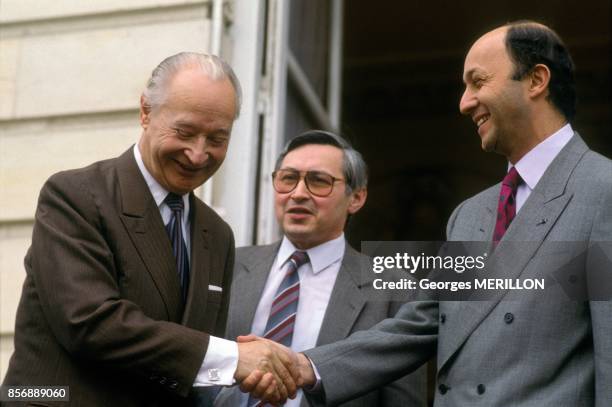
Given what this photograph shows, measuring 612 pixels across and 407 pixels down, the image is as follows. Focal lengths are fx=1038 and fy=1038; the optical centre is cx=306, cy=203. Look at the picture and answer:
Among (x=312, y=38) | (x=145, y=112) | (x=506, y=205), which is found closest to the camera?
(x=145, y=112)

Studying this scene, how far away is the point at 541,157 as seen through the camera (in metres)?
3.74

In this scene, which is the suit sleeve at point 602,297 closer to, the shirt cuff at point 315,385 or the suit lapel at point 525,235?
the suit lapel at point 525,235

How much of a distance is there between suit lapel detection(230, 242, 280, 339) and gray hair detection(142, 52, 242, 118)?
968 mm

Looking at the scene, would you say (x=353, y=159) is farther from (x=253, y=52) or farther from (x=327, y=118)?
(x=327, y=118)

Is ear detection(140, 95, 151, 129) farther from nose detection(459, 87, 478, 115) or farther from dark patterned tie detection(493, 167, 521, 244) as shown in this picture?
dark patterned tie detection(493, 167, 521, 244)

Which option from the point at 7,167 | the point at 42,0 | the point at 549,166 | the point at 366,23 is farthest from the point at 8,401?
the point at 366,23

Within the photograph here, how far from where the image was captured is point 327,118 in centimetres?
655

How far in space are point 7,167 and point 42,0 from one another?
3.18 ft

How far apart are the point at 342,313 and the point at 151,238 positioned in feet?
3.73

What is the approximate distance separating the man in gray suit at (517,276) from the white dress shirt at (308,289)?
0.22 meters

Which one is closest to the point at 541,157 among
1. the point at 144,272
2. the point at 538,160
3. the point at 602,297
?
the point at 538,160

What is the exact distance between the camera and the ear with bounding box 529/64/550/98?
382 cm

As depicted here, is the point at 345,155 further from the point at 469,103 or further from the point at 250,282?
the point at 469,103

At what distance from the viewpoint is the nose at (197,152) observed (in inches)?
138
